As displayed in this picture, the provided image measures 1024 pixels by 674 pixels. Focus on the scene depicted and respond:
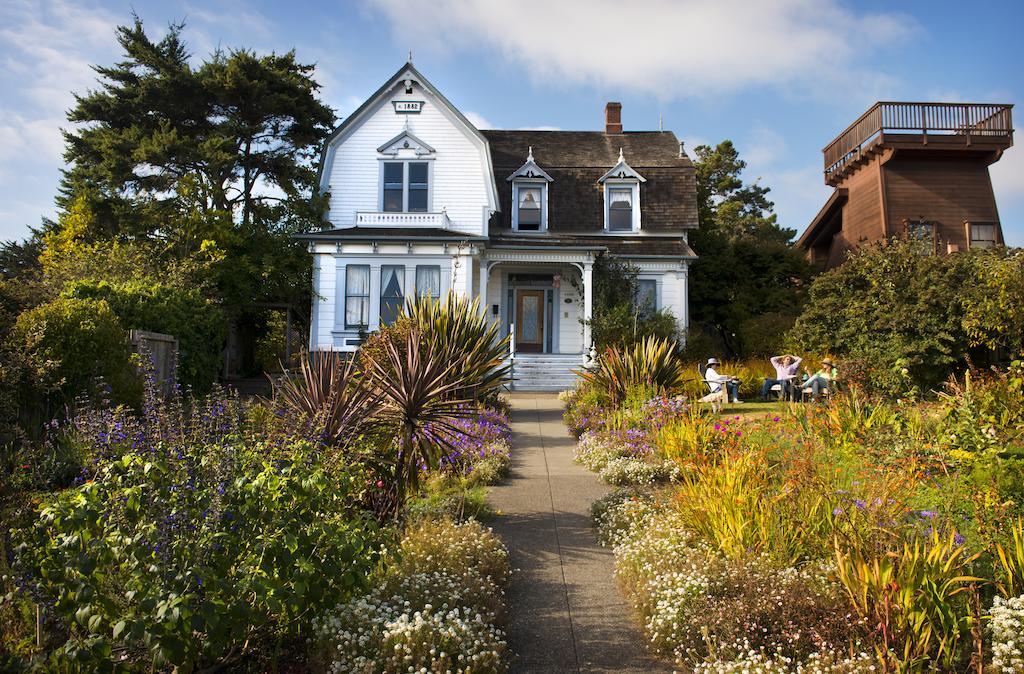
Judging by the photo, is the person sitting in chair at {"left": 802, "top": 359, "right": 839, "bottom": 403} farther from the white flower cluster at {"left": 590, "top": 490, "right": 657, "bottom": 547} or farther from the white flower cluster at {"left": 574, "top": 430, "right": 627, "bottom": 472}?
the white flower cluster at {"left": 590, "top": 490, "right": 657, "bottom": 547}

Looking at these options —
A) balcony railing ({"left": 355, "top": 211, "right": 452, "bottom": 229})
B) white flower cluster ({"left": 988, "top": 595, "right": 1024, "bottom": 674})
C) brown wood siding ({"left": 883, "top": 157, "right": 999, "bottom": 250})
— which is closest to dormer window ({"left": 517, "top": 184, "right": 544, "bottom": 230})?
balcony railing ({"left": 355, "top": 211, "right": 452, "bottom": 229})

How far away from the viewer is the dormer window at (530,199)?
23.1 m

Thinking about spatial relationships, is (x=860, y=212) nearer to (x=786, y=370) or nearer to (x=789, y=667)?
(x=786, y=370)

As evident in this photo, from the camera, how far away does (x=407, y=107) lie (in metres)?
21.4

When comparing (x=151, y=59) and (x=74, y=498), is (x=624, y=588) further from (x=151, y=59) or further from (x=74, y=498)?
(x=151, y=59)

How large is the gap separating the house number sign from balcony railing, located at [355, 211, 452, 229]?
335cm

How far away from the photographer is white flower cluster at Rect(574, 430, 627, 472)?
8859mm

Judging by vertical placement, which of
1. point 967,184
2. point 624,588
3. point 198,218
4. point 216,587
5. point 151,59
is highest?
point 151,59

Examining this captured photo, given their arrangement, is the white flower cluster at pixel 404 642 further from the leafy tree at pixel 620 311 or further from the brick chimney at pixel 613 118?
the brick chimney at pixel 613 118

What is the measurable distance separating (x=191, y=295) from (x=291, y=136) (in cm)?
1313

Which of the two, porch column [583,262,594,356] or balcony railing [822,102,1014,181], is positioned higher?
balcony railing [822,102,1014,181]

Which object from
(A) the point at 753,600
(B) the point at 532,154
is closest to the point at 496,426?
(A) the point at 753,600

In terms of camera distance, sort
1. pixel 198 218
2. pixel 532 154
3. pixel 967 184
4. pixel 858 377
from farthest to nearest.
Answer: pixel 532 154, pixel 967 184, pixel 198 218, pixel 858 377

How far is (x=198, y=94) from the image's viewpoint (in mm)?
24000
